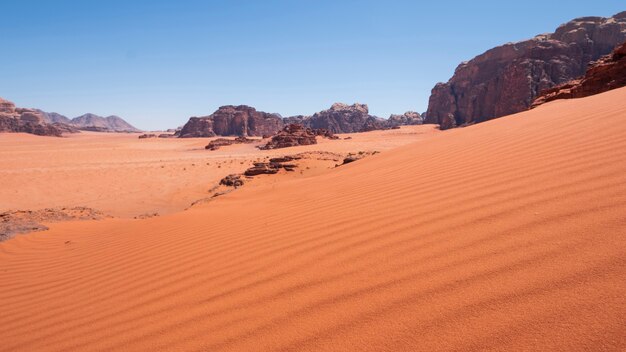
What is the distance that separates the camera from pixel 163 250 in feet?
12.2

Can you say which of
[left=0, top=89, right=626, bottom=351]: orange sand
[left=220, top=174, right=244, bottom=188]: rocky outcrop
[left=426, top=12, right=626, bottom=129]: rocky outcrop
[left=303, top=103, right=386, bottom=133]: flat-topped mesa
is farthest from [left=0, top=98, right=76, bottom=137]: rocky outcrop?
[left=0, top=89, right=626, bottom=351]: orange sand

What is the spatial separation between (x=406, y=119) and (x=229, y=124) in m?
37.3

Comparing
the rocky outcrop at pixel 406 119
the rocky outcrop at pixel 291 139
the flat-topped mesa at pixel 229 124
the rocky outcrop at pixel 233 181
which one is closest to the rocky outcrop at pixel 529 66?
the rocky outcrop at pixel 406 119

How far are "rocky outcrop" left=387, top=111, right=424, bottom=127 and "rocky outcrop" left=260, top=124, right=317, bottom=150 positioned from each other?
136ft

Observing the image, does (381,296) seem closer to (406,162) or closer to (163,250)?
(163,250)

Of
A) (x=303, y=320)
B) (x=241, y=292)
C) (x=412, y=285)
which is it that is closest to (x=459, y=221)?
(x=412, y=285)

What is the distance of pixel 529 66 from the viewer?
45.7 meters

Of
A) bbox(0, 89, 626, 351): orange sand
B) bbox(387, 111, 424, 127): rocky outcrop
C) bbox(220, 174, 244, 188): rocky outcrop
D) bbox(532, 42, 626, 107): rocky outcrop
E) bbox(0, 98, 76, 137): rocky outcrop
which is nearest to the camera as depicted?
bbox(0, 89, 626, 351): orange sand

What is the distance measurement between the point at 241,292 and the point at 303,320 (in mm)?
606

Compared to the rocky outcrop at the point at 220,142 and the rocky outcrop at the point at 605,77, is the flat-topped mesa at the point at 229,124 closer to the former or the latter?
the rocky outcrop at the point at 220,142

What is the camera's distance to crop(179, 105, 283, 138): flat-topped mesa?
70.8 m

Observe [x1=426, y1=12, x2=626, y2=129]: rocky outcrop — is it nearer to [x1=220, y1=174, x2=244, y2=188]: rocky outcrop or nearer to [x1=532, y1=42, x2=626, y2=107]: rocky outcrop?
[x1=532, y1=42, x2=626, y2=107]: rocky outcrop

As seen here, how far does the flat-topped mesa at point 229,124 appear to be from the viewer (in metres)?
70.8

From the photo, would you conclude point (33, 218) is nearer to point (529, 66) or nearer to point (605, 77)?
point (605, 77)
